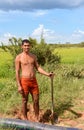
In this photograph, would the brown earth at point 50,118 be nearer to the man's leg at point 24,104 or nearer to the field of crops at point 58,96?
the field of crops at point 58,96

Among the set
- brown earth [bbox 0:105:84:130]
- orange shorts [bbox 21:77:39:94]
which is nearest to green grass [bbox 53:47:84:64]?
brown earth [bbox 0:105:84:130]

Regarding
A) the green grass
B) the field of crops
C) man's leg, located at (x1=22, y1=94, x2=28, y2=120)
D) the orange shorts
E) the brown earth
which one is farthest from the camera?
the green grass

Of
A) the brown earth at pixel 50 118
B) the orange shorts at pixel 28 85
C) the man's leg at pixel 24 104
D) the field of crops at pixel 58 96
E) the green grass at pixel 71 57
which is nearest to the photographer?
the orange shorts at pixel 28 85

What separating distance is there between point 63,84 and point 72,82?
62 centimetres

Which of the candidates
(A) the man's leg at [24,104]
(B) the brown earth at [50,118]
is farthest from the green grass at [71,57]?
(A) the man's leg at [24,104]

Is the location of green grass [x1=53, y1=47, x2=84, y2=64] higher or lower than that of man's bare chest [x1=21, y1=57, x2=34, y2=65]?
lower

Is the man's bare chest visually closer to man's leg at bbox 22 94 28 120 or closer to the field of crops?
man's leg at bbox 22 94 28 120

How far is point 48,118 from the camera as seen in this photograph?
9.55 m

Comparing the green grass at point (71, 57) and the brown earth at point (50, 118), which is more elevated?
the brown earth at point (50, 118)

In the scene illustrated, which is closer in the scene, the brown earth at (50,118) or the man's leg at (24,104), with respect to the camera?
the man's leg at (24,104)

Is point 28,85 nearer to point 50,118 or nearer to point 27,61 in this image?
point 27,61

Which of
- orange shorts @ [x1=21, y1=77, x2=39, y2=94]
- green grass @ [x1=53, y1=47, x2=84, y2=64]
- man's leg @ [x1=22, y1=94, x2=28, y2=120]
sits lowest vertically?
green grass @ [x1=53, y1=47, x2=84, y2=64]

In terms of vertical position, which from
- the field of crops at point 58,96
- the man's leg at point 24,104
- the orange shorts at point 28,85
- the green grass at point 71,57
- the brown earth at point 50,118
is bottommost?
the green grass at point 71,57

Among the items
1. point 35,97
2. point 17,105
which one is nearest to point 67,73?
point 17,105
